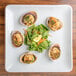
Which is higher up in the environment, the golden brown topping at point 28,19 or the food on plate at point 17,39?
the golden brown topping at point 28,19

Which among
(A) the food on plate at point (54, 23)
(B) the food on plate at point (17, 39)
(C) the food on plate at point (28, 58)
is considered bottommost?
(C) the food on plate at point (28, 58)

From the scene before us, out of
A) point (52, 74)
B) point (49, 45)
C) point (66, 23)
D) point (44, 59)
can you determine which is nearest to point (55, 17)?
point (66, 23)

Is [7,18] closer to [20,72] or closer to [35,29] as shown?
[35,29]

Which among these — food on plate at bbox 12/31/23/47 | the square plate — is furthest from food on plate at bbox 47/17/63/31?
food on plate at bbox 12/31/23/47

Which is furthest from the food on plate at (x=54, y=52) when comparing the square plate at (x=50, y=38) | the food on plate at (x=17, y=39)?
the food on plate at (x=17, y=39)

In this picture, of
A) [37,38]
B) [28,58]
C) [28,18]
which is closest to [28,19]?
[28,18]

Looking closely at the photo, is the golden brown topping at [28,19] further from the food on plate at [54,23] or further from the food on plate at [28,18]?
the food on plate at [54,23]
